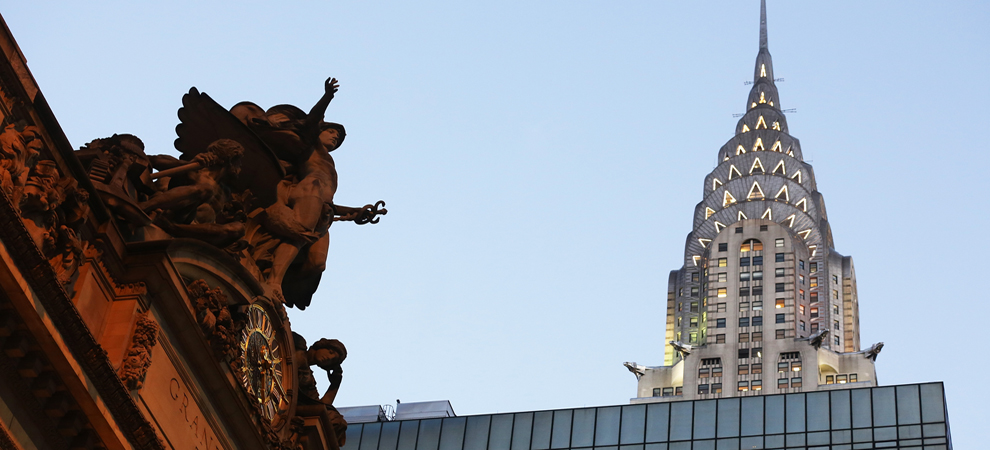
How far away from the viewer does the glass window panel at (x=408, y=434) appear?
76.6 m

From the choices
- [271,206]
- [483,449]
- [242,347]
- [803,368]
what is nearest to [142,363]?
[242,347]

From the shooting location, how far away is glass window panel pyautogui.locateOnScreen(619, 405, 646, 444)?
73.4 metres

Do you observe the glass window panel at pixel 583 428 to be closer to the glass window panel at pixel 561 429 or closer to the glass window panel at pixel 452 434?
the glass window panel at pixel 561 429

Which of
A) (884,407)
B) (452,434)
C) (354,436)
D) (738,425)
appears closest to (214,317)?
(738,425)

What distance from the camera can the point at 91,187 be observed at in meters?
25.3

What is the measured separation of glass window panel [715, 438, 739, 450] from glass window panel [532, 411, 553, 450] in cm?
826

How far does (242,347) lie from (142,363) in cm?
365

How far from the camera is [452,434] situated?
76500mm

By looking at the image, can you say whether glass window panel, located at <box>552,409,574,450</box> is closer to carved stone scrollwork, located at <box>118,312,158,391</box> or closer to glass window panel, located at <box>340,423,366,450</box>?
glass window panel, located at <box>340,423,366,450</box>

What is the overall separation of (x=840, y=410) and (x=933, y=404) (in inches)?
170

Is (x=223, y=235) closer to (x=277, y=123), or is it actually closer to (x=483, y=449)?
(x=277, y=123)

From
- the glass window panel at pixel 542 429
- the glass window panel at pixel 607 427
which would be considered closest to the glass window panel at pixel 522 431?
the glass window panel at pixel 542 429

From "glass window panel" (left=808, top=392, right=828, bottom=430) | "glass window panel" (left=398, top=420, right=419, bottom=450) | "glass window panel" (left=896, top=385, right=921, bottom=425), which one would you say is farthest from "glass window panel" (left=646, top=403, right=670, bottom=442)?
"glass window panel" (left=398, top=420, right=419, bottom=450)

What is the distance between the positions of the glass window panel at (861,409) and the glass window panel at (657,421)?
29.3ft
